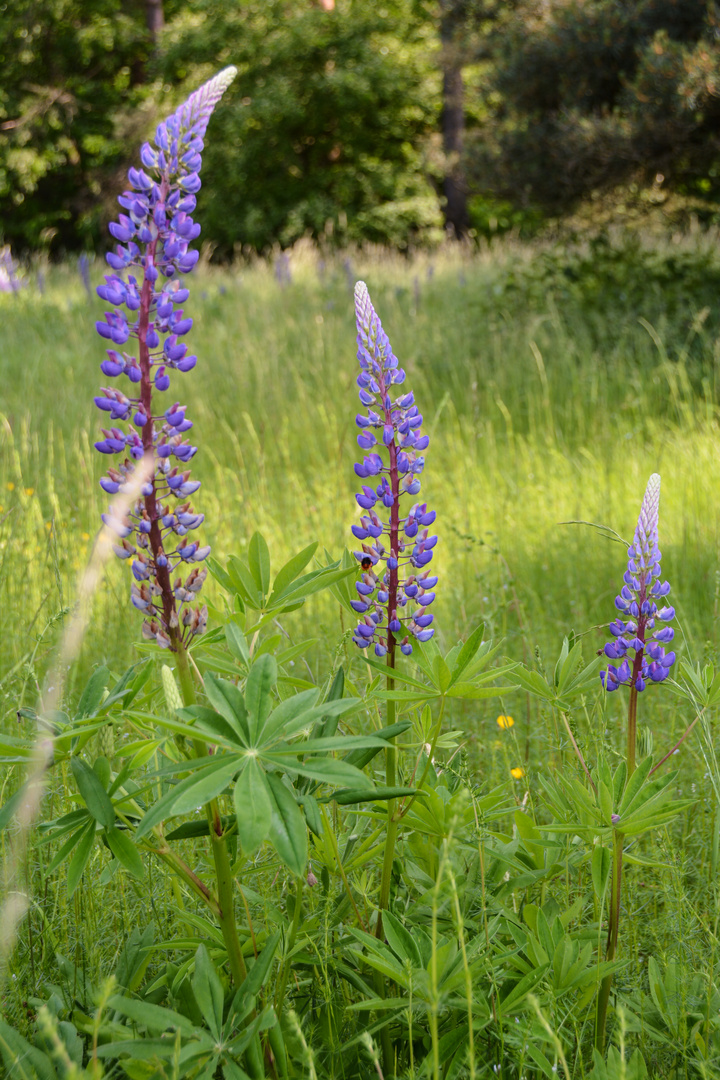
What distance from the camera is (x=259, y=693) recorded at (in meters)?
1.09

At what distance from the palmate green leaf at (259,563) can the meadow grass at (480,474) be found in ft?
1.82

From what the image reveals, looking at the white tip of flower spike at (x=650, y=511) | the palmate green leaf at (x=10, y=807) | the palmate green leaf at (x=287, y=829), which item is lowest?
the palmate green leaf at (x=10, y=807)

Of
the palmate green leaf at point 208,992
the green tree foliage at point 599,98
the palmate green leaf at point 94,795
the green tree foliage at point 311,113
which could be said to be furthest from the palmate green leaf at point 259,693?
the green tree foliage at point 311,113

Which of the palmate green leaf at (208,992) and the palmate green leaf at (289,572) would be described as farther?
the palmate green leaf at (289,572)

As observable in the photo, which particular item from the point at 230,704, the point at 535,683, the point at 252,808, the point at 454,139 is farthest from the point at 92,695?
the point at 454,139

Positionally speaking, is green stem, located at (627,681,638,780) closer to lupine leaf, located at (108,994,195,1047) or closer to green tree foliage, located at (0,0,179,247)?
lupine leaf, located at (108,994,195,1047)

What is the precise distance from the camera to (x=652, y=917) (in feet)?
5.90

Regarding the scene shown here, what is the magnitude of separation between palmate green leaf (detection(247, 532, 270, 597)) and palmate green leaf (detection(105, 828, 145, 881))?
466 millimetres

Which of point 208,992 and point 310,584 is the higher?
point 310,584

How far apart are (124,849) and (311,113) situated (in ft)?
64.7

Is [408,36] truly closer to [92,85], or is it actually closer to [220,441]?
[92,85]

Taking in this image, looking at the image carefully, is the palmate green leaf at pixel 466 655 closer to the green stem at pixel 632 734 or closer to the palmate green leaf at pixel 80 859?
the green stem at pixel 632 734

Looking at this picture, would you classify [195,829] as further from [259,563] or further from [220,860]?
[259,563]

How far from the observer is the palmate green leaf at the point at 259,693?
42.4 inches
